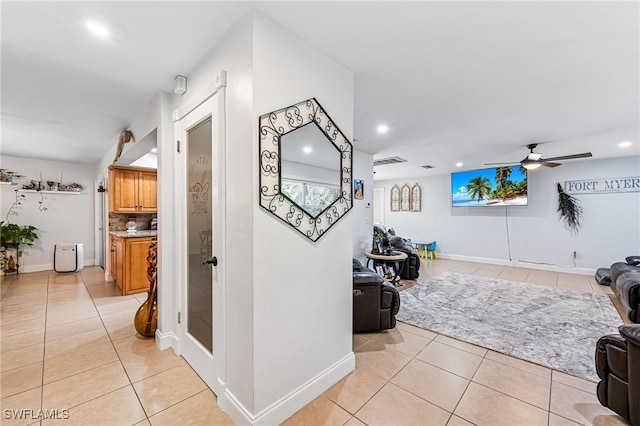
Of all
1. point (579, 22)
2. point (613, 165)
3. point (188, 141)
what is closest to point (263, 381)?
point (188, 141)

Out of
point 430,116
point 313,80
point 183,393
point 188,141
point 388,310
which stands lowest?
point 183,393

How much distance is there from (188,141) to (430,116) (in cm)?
269

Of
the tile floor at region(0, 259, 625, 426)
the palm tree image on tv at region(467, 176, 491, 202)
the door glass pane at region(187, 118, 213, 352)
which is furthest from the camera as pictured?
the palm tree image on tv at region(467, 176, 491, 202)

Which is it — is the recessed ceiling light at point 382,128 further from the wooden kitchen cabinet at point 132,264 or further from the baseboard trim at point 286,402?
the wooden kitchen cabinet at point 132,264

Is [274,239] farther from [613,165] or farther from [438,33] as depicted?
[613,165]

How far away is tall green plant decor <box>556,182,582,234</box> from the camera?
5.85 m

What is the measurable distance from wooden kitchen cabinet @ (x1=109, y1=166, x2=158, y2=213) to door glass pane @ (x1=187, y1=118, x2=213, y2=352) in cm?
356

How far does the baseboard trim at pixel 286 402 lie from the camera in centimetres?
160

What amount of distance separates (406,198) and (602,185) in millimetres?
4326

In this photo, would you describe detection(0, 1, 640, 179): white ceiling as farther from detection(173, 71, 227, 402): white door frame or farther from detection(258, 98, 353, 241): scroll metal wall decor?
detection(258, 98, 353, 241): scroll metal wall decor

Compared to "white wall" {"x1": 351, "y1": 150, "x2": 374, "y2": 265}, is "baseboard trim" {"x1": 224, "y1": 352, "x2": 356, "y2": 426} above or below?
below

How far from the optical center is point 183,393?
195 centimetres

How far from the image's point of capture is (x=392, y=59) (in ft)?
6.70

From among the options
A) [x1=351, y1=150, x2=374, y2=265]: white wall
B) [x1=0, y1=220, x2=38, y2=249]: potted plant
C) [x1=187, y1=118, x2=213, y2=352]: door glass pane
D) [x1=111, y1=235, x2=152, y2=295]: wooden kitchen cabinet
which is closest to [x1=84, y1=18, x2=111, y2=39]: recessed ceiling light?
[x1=187, y1=118, x2=213, y2=352]: door glass pane
